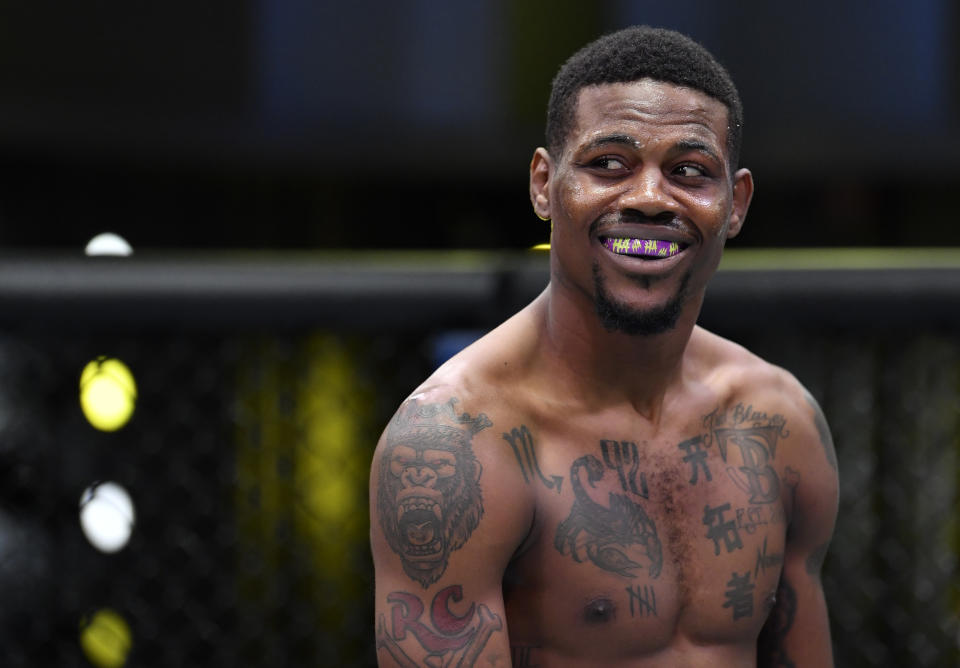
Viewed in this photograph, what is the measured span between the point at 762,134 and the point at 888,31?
30.3 inches

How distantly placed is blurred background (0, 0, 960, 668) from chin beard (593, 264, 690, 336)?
2.55 feet

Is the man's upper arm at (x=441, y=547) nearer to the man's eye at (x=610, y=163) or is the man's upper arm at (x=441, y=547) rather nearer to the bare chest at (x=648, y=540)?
the bare chest at (x=648, y=540)

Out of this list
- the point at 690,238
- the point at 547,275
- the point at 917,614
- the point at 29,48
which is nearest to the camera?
the point at 690,238

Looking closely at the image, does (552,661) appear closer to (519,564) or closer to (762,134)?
(519,564)

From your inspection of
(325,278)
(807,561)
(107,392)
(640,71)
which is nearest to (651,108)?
(640,71)

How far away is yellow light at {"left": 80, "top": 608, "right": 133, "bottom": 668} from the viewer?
344 centimetres

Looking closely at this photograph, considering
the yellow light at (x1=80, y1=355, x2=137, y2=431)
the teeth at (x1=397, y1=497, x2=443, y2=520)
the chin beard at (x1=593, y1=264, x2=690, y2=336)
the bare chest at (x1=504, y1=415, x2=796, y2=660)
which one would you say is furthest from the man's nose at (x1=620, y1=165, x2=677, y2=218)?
the yellow light at (x1=80, y1=355, x2=137, y2=431)

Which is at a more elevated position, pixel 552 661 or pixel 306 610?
pixel 552 661

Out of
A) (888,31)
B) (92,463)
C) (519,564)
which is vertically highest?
(888,31)

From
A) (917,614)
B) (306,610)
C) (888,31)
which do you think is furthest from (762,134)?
(306,610)

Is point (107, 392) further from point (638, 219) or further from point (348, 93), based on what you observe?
point (348, 93)

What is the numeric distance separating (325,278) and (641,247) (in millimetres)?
976

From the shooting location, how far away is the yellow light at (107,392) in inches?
113

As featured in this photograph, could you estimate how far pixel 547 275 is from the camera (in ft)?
8.18
